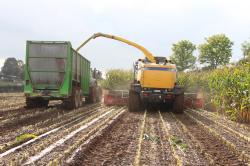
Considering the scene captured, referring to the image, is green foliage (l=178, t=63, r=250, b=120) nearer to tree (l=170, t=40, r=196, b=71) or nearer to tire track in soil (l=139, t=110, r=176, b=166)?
tire track in soil (l=139, t=110, r=176, b=166)

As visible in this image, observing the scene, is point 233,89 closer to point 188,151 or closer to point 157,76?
point 157,76

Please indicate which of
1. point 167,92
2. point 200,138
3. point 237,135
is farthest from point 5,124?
point 167,92

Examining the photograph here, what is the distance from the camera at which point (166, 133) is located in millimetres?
9969

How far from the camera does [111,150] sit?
7332mm

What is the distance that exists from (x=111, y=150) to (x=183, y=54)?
7251cm

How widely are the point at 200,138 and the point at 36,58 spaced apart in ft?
30.6

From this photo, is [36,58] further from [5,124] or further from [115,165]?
[115,165]

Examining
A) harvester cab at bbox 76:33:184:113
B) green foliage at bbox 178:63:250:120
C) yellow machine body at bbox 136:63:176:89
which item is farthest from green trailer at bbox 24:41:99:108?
green foliage at bbox 178:63:250:120

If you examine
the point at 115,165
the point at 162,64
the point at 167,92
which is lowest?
the point at 115,165

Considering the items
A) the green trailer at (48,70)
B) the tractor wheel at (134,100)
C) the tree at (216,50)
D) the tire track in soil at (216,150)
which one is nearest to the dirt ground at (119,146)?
the tire track in soil at (216,150)

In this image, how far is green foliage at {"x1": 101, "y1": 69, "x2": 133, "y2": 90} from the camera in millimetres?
31469

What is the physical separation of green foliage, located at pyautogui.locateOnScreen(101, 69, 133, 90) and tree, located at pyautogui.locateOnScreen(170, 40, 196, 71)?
4616 cm

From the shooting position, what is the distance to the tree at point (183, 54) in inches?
3044

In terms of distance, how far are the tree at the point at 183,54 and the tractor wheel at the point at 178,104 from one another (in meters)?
60.0
